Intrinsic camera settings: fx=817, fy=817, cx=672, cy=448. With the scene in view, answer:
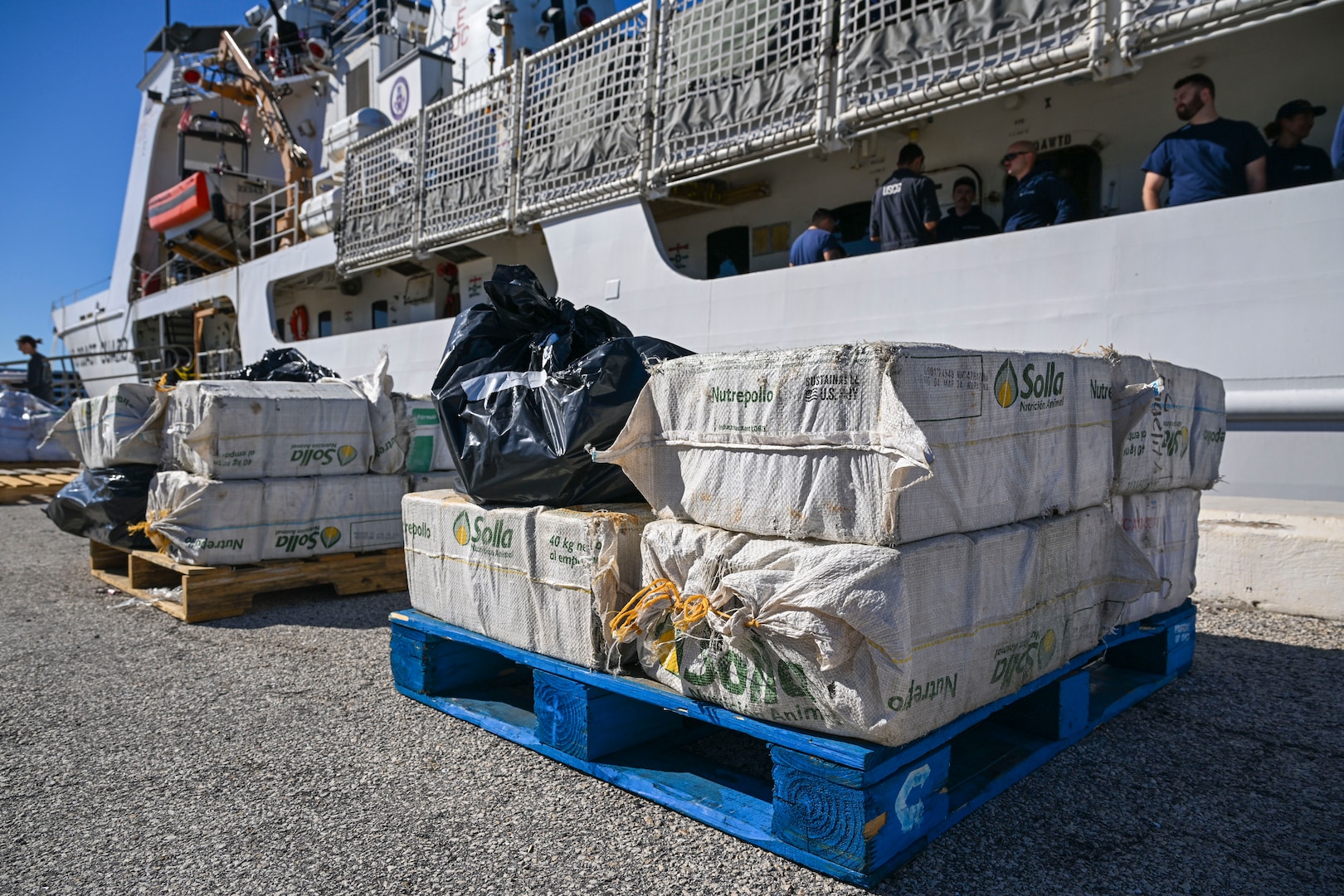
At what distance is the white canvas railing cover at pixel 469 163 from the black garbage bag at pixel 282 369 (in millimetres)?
3863

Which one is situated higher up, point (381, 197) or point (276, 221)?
point (276, 221)

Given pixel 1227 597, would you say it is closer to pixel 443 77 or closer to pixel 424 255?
pixel 424 255

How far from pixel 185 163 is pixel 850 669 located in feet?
67.0

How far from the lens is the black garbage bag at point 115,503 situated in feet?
18.1

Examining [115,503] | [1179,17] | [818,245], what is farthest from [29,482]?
[1179,17]

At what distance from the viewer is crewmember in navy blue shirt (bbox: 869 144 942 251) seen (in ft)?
19.0

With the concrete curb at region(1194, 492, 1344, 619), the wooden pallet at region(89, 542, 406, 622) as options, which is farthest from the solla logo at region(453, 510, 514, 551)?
the concrete curb at region(1194, 492, 1344, 619)

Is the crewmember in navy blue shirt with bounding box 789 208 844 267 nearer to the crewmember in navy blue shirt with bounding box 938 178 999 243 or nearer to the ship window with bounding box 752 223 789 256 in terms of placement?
the crewmember in navy blue shirt with bounding box 938 178 999 243

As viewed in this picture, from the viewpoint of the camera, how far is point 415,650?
3.31 metres

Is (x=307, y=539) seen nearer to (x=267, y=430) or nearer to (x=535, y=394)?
(x=267, y=430)

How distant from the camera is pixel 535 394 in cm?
302

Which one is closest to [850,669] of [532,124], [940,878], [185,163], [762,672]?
[762,672]

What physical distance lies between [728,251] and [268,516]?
220 inches

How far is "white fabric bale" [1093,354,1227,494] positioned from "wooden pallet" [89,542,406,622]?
3.56 m
